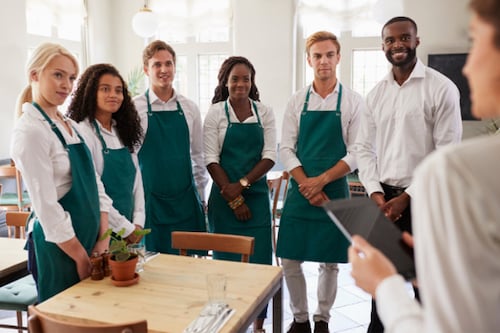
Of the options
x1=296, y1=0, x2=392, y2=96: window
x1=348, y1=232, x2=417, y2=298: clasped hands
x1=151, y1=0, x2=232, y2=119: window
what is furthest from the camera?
x1=151, y1=0, x2=232, y2=119: window

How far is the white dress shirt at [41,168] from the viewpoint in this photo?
1.87 meters

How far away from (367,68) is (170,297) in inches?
216

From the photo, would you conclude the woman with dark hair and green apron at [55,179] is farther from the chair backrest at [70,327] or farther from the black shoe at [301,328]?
the black shoe at [301,328]

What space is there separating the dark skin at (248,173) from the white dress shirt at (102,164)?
509 millimetres

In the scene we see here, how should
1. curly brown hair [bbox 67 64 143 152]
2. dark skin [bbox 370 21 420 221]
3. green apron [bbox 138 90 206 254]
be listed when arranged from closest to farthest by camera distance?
1. dark skin [bbox 370 21 420 221]
2. curly brown hair [bbox 67 64 143 152]
3. green apron [bbox 138 90 206 254]

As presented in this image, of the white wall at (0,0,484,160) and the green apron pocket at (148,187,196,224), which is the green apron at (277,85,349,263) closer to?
the green apron pocket at (148,187,196,224)

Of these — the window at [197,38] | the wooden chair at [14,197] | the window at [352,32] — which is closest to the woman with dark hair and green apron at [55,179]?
the wooden chair at [14,197]

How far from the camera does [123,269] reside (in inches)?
68.9

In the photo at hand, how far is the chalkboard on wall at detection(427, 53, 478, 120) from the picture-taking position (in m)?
5.61

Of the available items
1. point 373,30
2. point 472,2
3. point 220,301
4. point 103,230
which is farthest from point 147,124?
point 373,30

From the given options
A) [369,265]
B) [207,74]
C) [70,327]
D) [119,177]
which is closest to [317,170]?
[119,177]

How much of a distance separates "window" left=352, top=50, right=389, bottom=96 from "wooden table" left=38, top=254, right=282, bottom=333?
16.5 ft

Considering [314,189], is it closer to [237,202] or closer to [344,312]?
[237,202]

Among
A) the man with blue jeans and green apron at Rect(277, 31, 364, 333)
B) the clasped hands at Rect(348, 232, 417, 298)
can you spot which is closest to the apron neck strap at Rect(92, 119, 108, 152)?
the man with blue jeans and green apron at Rect(277, 31, 364, 333)
